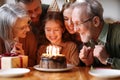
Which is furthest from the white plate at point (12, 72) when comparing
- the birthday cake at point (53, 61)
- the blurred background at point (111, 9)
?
the blurred background at point (111, 9)

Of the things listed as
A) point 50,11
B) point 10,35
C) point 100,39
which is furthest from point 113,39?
point 10,35

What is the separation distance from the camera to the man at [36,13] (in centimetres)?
179

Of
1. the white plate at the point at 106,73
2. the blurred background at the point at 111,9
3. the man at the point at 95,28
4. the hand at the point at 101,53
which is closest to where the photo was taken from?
the white plate at the point at 106,73

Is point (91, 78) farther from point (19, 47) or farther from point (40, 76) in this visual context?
point (19, 47)

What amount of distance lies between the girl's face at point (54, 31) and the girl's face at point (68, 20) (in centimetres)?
5

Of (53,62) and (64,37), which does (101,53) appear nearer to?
(53,62)

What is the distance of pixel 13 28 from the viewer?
170cm

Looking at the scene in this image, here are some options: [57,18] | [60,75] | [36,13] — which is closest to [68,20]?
[57,18]

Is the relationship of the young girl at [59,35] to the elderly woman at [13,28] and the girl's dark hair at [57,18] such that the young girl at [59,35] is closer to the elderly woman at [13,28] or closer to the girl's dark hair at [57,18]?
the girl's dark hair at [57,18]

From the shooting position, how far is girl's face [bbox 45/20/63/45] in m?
1.81

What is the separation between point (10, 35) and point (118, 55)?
640mm

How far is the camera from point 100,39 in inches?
65.5

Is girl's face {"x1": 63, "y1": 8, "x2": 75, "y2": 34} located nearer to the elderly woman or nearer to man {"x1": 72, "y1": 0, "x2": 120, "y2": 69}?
man {"x1": 72, "y1": 0, "x2": 120, "y2": 69}

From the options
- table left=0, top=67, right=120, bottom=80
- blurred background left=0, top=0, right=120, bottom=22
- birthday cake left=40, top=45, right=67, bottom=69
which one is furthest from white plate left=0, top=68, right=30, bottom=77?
blurred background left=0, top=0, right=120, bottom=22
